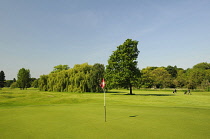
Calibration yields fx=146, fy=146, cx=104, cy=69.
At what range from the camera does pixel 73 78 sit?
153ft

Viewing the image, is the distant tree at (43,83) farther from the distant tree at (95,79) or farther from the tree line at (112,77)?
the distant tree at (95,79)

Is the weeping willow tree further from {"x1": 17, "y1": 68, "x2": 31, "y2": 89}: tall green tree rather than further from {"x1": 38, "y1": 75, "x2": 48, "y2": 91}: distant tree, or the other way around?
{"x1": 17, "y1": 68, "x2": 31, "y2": 89}: tall green tree

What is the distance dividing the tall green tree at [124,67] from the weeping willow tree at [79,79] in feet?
25.2

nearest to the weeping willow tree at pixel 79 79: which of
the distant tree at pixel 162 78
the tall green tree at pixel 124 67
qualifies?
the tall green tree at pixel 124 67

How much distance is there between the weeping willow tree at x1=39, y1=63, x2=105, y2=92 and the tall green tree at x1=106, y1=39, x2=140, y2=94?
25.2 ft

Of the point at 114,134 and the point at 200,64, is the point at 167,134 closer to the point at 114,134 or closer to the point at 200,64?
the point at 114,134

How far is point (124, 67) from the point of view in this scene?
3472 cm

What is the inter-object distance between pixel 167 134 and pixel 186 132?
922 millimetres

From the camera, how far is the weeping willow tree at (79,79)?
43.4m

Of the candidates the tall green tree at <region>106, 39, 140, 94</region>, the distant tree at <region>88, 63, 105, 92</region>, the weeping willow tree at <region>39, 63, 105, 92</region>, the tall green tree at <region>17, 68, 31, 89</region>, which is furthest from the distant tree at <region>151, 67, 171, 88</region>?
the tall green tree at <region>17, 68, 31, 89</region>

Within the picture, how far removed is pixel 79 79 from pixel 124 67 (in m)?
16.4

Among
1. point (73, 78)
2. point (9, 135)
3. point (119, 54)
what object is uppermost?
point (119, 54)

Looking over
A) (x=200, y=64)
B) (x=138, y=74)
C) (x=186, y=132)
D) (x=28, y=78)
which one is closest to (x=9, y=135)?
(x=186, y=132)

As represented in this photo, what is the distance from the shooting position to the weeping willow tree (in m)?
43.4
